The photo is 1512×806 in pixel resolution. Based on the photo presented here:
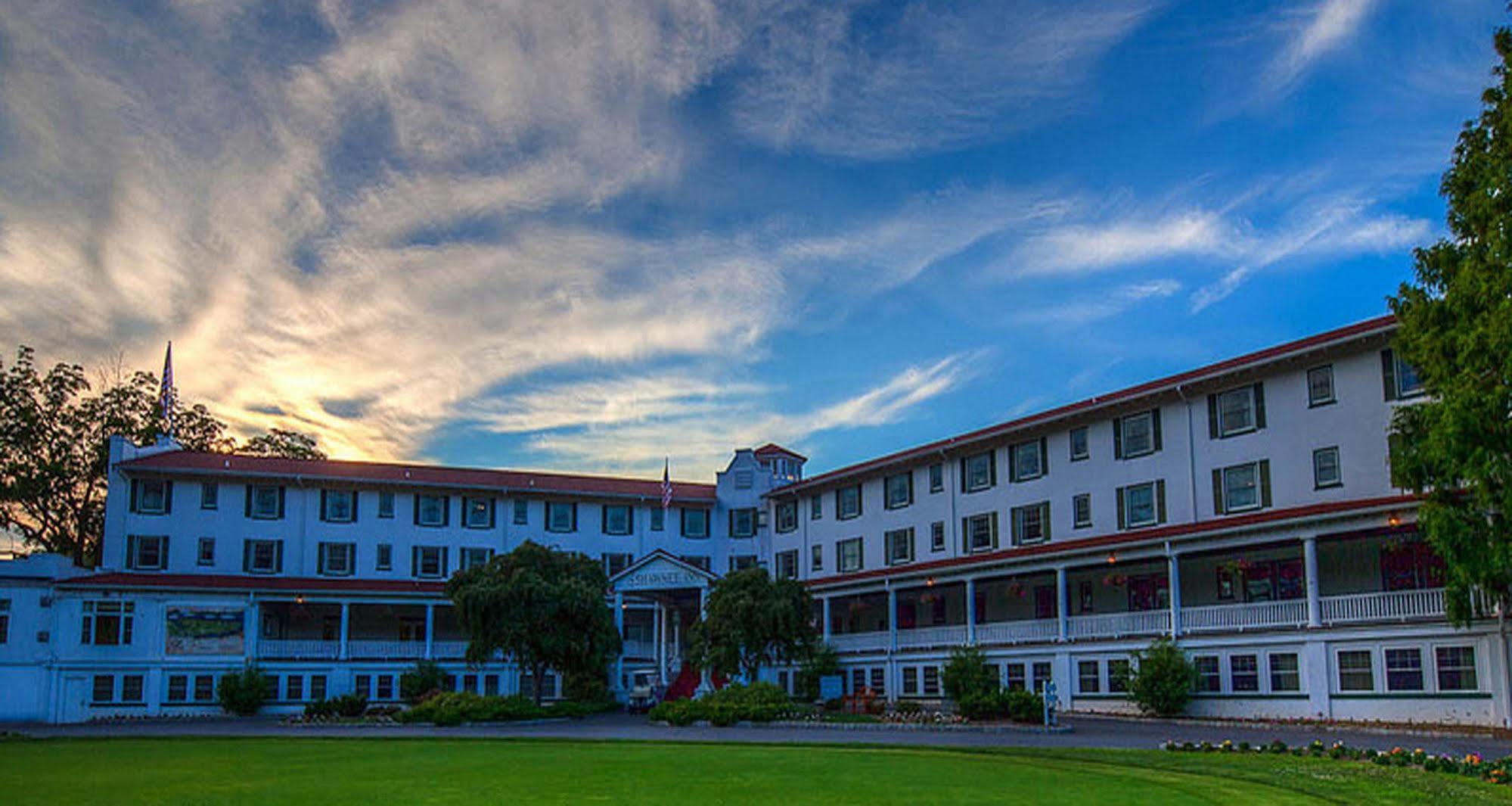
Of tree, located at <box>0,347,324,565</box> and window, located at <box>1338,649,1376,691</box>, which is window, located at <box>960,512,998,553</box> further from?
tree, located at <box>0,347,324,565</box>

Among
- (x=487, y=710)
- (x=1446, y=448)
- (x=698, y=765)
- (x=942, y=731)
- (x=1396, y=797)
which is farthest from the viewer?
(x=487, y=710)

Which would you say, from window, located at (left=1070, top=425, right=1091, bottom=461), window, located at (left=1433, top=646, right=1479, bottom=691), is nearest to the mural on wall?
window, located at (left=1070, top=425, right=1091, bottom=461)

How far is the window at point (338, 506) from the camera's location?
5703cm

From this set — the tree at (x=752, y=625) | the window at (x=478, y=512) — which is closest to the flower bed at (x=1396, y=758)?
the tree at (x=752, y=625)

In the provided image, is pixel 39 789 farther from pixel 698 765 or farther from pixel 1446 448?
pixel 1446 448

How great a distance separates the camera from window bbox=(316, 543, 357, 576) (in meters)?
56.8

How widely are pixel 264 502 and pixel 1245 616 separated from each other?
132 feet

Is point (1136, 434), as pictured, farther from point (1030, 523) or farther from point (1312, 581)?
point (1312, 581)

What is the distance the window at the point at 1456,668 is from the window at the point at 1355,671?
160cm

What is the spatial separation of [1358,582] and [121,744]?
1238 inches

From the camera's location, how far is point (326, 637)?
5694cm

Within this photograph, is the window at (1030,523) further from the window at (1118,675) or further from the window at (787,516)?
the window at (787,516)

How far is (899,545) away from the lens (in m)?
52.2

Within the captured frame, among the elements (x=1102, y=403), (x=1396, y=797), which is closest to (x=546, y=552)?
(x=1102, y=403)
